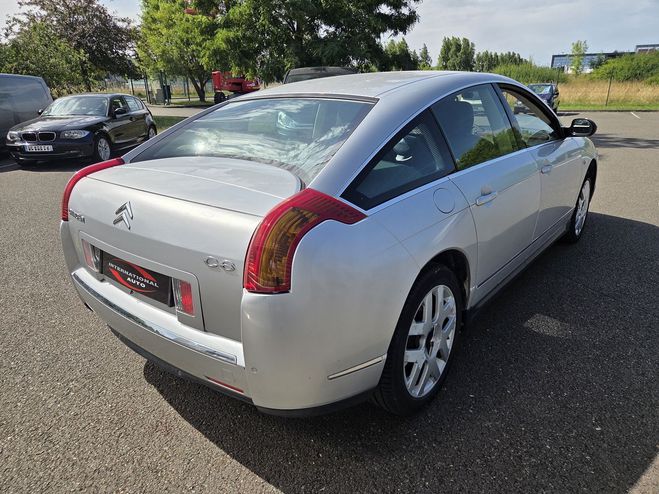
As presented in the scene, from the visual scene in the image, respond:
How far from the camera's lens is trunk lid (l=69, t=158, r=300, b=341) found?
1729 mm

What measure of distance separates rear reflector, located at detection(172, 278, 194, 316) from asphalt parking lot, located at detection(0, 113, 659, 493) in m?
0.70

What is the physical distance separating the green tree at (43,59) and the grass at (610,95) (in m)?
27.3

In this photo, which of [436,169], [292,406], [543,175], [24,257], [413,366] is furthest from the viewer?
[24,257]

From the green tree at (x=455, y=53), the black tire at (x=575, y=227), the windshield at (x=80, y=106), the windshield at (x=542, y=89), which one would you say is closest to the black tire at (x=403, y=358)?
the black tire at (x=575, y=227)

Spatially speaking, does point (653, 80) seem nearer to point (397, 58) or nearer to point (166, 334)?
point (397, 58)

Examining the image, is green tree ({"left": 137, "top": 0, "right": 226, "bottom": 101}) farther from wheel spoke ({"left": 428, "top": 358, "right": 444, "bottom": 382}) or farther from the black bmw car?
wheel spoke ({"left": 428, "top": 358, "right": 444, "bottom": 382})

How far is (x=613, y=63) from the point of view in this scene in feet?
124

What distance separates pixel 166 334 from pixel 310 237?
784 mm

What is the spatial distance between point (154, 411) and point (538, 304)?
267 cm

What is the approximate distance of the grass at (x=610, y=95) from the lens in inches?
1161

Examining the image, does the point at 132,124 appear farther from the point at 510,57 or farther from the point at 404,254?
the point at 510,57

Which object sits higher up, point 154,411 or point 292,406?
point 292,406


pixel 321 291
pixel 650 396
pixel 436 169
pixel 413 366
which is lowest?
pixel 650 396

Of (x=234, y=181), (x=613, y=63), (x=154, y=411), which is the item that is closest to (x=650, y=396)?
(x=234, y=181)
